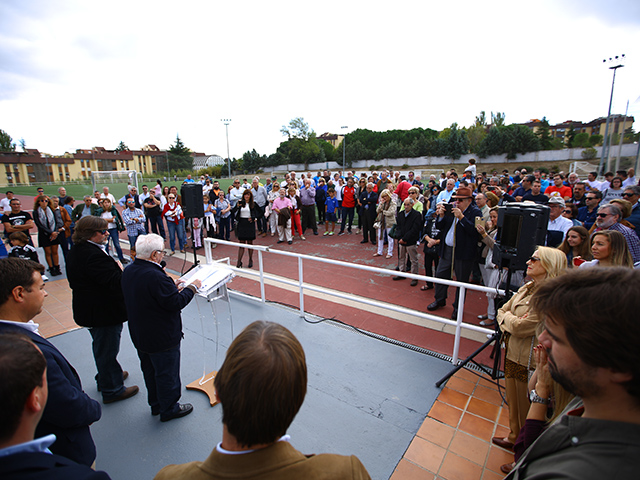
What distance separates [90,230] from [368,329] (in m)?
3.56

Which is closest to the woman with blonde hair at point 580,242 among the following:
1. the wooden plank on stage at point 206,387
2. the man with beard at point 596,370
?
the man with beard at point 596,370

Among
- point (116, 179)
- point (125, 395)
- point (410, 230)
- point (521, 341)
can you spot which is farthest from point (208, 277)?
point (116, 179)

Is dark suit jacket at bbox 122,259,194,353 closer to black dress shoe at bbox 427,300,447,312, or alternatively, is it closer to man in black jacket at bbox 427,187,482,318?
man in black jacket at bbox 427,187,482,318

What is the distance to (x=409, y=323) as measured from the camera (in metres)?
4.74

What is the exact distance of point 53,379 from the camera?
5.55ft

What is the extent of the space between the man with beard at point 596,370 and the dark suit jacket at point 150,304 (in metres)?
2.56

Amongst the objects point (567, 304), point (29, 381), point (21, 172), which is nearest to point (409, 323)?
point (567, 304)

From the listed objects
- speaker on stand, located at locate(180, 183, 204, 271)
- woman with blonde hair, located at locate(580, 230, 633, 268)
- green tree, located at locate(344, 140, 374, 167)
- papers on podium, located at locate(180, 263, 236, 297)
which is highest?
green tree, located at locate(344, 140, 374, 167)

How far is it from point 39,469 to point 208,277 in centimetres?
236

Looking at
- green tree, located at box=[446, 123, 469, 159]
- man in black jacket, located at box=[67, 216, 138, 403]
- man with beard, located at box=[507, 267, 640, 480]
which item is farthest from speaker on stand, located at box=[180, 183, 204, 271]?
green tree, located at box=[446, 123, 469, 159]

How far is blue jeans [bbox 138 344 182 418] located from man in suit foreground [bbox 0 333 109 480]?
5.49 ft

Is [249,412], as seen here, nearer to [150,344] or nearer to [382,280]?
[150,344]

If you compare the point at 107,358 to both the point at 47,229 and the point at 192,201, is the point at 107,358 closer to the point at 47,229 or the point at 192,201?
the point at 192,201

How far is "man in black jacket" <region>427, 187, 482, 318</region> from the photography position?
15.6 feet
